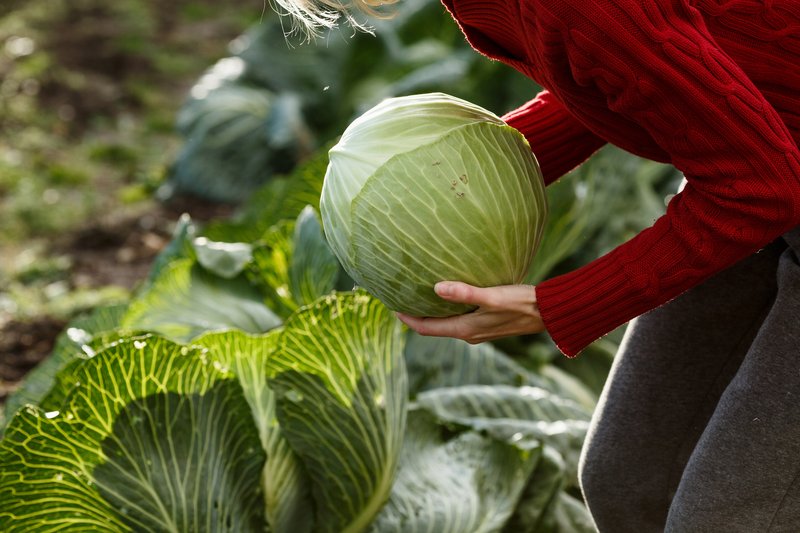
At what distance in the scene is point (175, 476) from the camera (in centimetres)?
209

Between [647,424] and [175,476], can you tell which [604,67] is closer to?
[647,424]

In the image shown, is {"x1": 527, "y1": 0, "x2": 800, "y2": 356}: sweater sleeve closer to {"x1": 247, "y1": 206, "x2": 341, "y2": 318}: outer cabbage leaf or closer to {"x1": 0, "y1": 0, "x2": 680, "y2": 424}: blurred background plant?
{"x1": 247, "y1": 206, "x2": 341, "y2": 318}: outer cabbage leaf

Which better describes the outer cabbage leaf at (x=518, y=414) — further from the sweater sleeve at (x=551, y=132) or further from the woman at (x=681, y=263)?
the sweater sleeve at (x=551, y=132)

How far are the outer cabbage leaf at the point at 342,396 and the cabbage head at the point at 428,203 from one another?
40 cm

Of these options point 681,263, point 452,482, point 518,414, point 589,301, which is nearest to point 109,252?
point 518,414

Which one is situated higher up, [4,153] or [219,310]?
[219,310]

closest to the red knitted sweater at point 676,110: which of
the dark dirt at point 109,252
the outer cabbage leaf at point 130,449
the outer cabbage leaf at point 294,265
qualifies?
the outer cabbage leaf at point 130,449

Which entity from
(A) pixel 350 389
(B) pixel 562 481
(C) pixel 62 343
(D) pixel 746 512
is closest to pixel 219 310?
(C) pixel 62 343

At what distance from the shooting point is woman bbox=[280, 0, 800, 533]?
1.39 meters

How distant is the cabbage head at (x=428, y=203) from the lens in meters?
1.72

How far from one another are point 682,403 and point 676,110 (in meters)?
0.72

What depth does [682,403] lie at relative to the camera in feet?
6.30

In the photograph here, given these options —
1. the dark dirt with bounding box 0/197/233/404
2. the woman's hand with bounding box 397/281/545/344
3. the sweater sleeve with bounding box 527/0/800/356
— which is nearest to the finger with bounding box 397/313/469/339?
the woman's hand with bounding box 397/281/545/344

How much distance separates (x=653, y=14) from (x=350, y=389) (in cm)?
115
